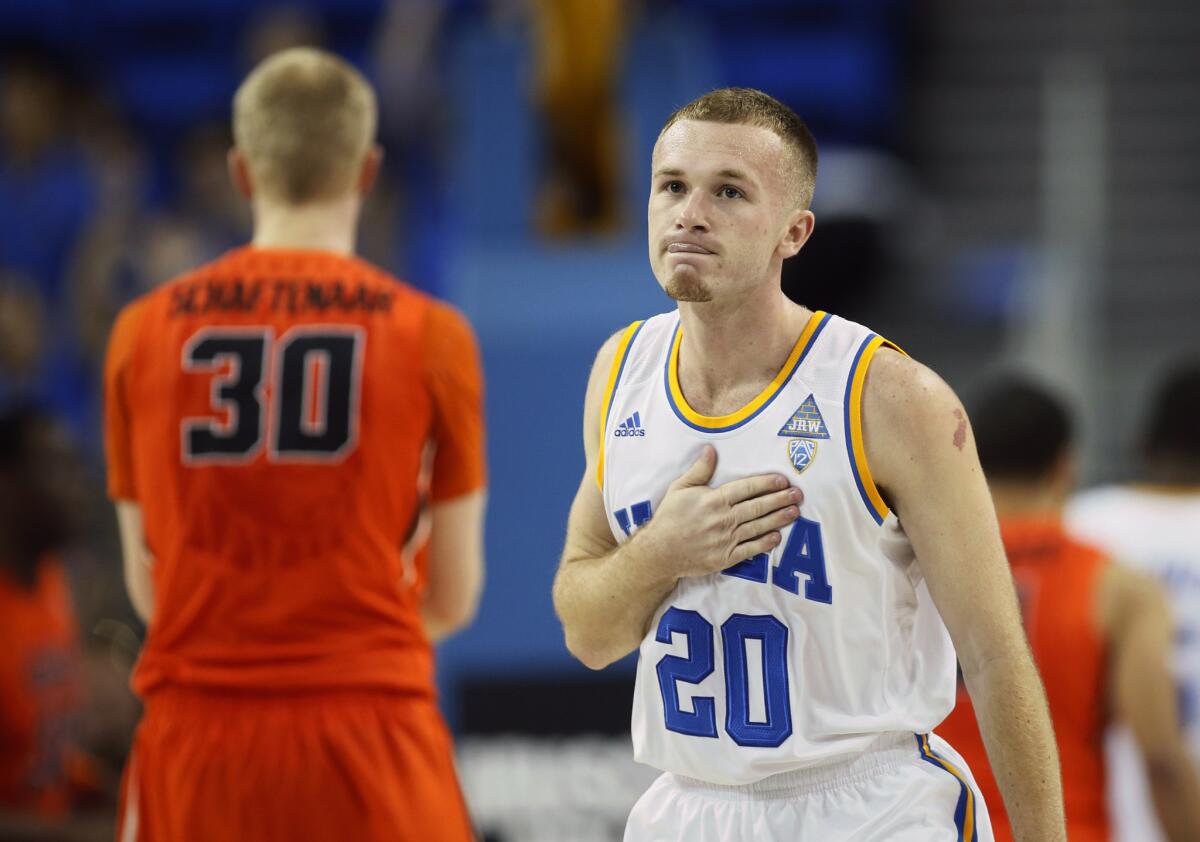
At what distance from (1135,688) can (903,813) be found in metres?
1.90

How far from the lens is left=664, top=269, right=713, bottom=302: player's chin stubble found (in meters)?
3.01

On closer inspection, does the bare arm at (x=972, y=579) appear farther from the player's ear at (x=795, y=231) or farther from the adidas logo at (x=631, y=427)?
the adidas logo at (x=631, y=427)

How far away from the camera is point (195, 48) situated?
49.6 feet

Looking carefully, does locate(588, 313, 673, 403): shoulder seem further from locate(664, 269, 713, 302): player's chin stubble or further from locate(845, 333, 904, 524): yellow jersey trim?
locate(845, 333, 904, 524): yellow jersey trim

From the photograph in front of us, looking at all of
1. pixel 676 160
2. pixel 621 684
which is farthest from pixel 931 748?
pixel 621 684

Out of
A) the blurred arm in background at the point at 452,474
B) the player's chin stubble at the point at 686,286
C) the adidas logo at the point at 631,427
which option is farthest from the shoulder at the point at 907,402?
the blurred arm in background at the point at 452,474

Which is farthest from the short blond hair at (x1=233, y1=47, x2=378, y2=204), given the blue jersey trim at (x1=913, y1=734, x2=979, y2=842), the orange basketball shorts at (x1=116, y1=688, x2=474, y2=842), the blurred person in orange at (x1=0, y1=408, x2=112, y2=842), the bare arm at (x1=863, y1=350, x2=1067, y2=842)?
the blurred person in orange at (x1=0, y1=408, x2=112, y2=842)

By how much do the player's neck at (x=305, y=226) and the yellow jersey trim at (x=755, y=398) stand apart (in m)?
1.33

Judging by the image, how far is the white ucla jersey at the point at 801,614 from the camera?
3062 millimetres

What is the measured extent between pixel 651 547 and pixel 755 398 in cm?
33

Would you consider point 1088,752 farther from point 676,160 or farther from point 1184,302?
point 1184,302

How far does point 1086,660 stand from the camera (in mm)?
4766

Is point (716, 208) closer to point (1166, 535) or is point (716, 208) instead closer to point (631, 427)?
point (631, 427)

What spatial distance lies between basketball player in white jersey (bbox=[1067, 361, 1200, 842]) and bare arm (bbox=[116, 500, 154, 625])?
9.79ft
